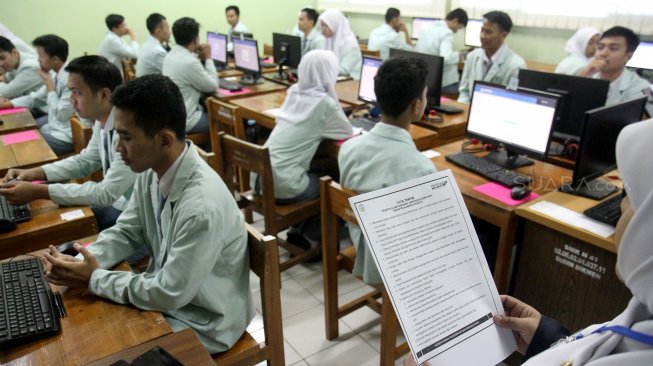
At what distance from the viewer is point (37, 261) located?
1322mm

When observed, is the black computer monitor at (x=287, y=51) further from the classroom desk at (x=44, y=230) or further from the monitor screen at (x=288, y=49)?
the classroom desk at (x=44, y=230)

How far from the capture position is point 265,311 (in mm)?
1374

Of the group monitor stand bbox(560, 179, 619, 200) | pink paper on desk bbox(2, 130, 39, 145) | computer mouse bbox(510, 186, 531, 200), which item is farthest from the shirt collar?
pink paper on desk bbox(2, 130, 39, 145)

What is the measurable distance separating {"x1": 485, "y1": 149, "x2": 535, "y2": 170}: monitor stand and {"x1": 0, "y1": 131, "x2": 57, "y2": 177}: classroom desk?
84.4 inches

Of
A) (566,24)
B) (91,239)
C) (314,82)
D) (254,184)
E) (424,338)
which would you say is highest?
(566,24)

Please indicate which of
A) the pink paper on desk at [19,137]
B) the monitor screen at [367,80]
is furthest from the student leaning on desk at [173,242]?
the monitor screen at [367,80]

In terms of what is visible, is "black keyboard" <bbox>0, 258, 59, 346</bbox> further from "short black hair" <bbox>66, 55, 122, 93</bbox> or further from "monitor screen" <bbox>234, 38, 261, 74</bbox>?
"monitor screen" <bbox>234, 38, 261, 74</bbox>

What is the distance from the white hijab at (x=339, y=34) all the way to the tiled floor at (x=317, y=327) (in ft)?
10.4

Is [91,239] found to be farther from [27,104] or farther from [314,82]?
[27,104]

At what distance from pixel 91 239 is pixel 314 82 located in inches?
60.8

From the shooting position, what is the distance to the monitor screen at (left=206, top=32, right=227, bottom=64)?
5.35 metres

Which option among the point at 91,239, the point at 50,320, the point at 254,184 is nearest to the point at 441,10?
the point at 254,184

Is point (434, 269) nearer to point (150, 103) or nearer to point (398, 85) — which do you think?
point (150, 103)

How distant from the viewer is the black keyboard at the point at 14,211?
161 cm
